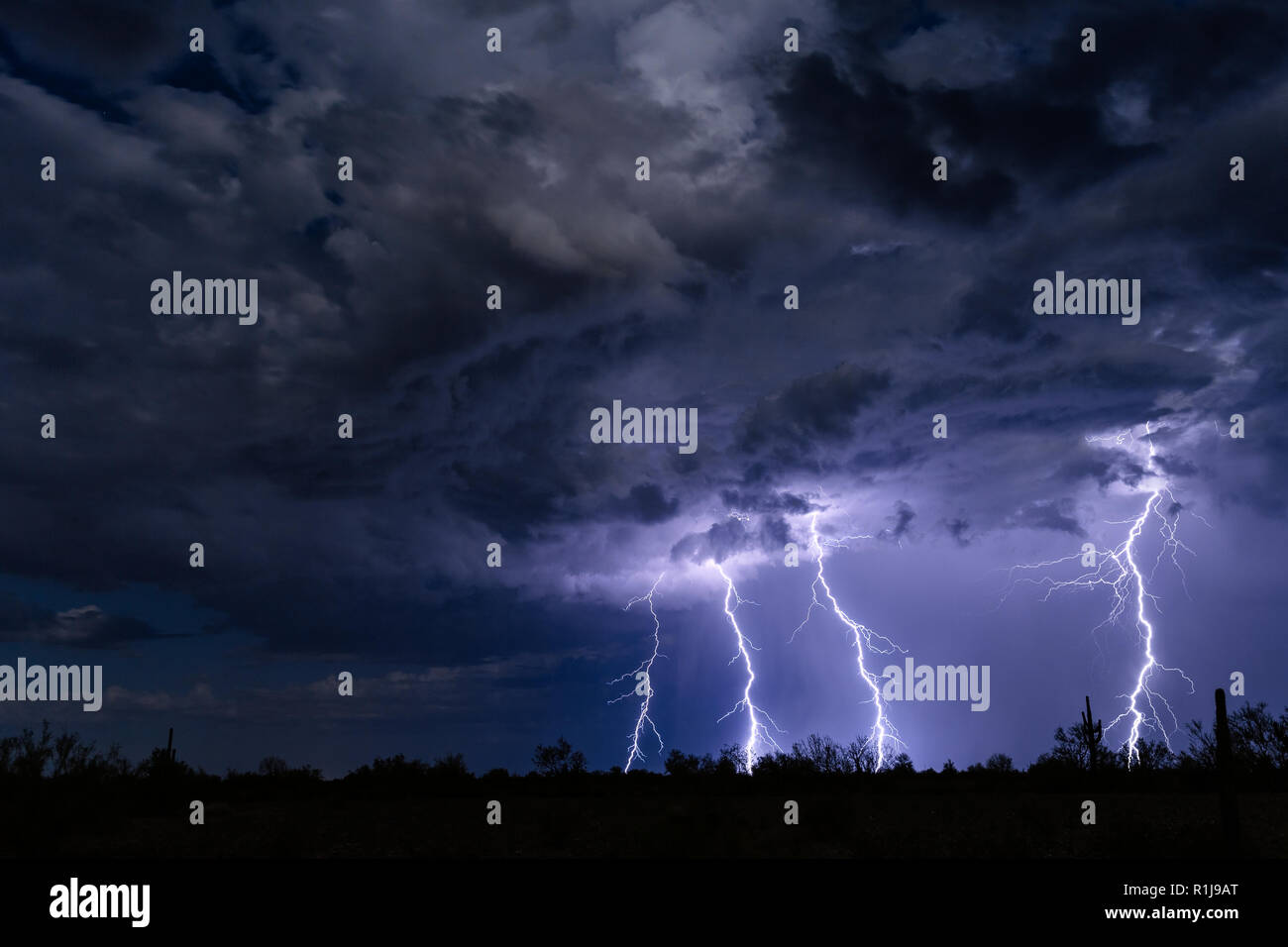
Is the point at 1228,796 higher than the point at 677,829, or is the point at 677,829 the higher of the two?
the point at 1228,796

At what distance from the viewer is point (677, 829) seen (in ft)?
70.7

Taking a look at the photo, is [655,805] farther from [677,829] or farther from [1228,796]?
[1228,796]

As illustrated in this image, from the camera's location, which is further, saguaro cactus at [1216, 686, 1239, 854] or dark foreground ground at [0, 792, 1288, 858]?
dark foreground ground at [0, 792, 1288, 858]

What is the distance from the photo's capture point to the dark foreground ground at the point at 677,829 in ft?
66.0

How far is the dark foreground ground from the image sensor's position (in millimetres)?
20109

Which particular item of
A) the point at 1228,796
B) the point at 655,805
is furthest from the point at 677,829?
the point at 1228,796

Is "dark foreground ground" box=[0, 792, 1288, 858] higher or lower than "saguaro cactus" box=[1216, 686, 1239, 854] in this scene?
lower

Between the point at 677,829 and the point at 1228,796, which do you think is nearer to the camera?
the point at 1228,796

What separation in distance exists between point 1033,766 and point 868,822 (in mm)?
14840

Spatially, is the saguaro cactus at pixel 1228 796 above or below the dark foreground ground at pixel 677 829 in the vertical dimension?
above
